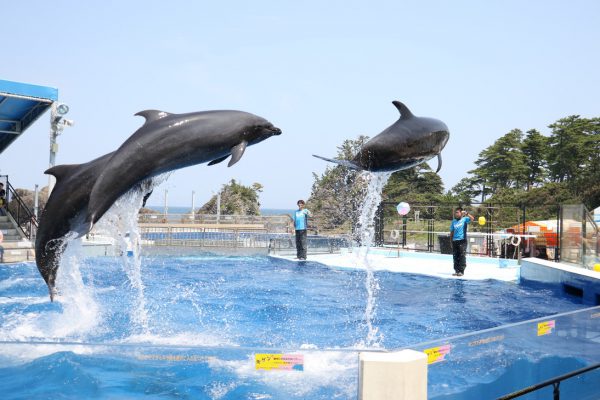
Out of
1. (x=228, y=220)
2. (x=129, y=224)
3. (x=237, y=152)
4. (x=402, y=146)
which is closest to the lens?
(x=237, y=152)

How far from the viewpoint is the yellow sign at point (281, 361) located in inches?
140

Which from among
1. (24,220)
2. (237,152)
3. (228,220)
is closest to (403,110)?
(237,152)

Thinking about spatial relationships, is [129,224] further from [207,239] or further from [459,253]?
[207,239]

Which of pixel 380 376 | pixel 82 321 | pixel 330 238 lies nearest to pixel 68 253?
pixel 82 321

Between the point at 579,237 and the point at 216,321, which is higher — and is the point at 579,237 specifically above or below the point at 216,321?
above

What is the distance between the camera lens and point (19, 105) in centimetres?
1594

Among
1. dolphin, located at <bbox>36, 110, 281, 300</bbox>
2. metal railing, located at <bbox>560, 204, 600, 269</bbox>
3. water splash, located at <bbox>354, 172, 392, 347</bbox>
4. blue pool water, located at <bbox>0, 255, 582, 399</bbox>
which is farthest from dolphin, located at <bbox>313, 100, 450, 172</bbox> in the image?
metal railing, located at <bbox>560, 204, 600, 269</bbox>

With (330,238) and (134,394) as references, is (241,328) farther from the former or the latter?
(330,238)

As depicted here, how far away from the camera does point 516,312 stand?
31.1 ft

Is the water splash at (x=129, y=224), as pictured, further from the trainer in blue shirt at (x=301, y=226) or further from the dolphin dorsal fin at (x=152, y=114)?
the trainer in blue shirt at (x=301, y=226)

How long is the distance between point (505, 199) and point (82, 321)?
38.3 metres

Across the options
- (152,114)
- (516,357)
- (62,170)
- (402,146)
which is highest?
(152,114)

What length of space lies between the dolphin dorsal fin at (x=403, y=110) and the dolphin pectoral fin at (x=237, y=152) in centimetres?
182

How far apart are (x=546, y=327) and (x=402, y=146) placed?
6.97 ft
